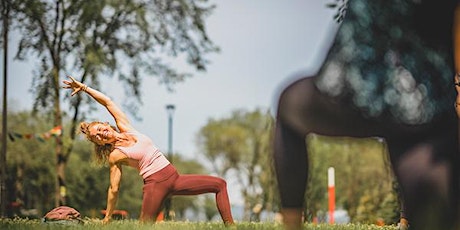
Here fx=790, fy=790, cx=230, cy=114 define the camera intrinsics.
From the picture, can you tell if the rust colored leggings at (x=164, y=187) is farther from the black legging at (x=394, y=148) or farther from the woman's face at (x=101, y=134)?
the black legging at (x=394, y=148)

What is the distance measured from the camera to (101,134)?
6.55 metres

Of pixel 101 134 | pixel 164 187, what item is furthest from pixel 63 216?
pixel 164 187

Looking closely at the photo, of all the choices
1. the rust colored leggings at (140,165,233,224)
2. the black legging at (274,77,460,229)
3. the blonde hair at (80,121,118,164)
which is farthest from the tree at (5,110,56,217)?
the black legging at (274,77,460,229)

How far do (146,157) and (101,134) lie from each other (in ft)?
1.40

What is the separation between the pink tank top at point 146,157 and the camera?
6.63 metres

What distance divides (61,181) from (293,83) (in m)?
19.1

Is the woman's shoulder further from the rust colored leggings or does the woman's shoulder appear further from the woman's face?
the rust colored leggings

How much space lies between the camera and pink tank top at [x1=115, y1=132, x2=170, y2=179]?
6629 millimetres

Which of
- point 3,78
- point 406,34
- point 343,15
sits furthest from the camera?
point 3,78

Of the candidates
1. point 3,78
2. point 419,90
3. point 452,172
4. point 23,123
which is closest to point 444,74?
point 419,90

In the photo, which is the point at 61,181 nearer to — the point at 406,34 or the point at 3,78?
the point at 3,78

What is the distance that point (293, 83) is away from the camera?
207 cm

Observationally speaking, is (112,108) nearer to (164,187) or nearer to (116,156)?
(116,156)

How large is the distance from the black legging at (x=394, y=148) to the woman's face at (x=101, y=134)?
4.61m
